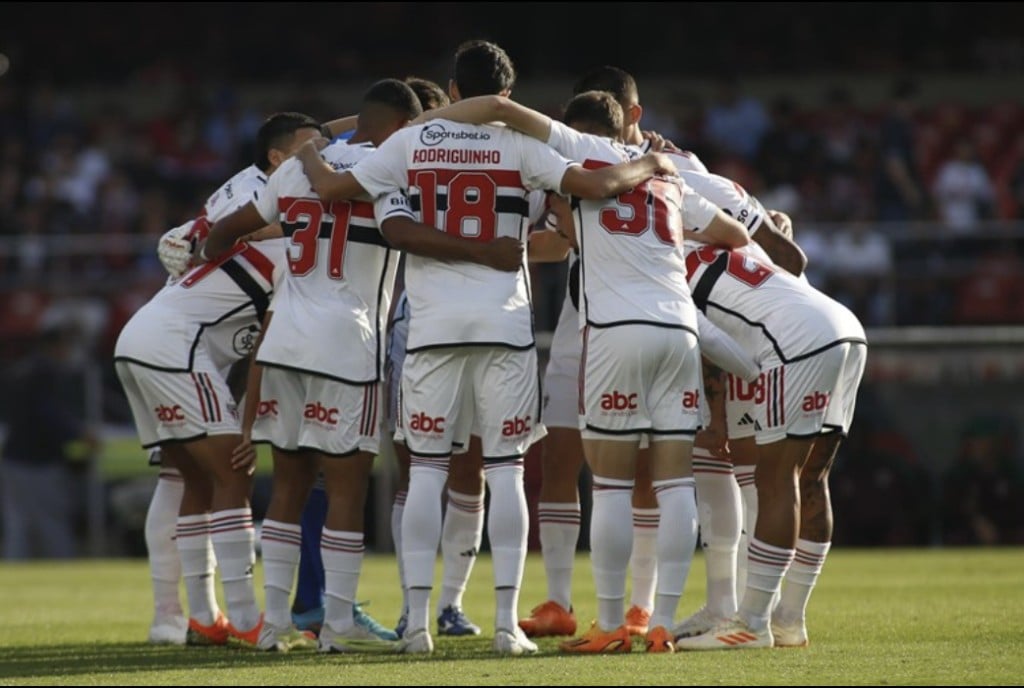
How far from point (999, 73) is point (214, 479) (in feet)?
58.6

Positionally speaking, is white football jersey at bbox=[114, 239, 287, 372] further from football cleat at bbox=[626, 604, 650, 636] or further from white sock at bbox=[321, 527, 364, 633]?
football cleat at bbox=[626, 604, 650, 636]

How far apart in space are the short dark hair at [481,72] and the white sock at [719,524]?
1994mm

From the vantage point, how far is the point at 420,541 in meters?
7.41

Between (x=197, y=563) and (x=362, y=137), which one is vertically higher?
(x=362, y=137)

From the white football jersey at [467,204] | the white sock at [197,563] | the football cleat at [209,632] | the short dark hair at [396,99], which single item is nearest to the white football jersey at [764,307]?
the white football jersey at [467,204]

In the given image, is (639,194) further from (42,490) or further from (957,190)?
(957,190)

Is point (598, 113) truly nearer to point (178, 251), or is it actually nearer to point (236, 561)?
point (178, 251)

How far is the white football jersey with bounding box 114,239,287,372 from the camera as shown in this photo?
8445mm

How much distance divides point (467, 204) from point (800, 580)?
2.22 m

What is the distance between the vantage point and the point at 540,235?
8586mm

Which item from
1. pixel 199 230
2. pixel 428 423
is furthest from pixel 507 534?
pixel 199 230

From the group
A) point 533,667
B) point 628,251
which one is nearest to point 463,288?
point 628,251

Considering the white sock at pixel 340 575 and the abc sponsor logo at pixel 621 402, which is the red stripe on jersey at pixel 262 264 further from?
the abc sponsor logo at pixel 621 402

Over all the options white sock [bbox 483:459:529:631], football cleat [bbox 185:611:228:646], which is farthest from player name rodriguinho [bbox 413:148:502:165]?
football cleat [bbox 185:611:228:646]
